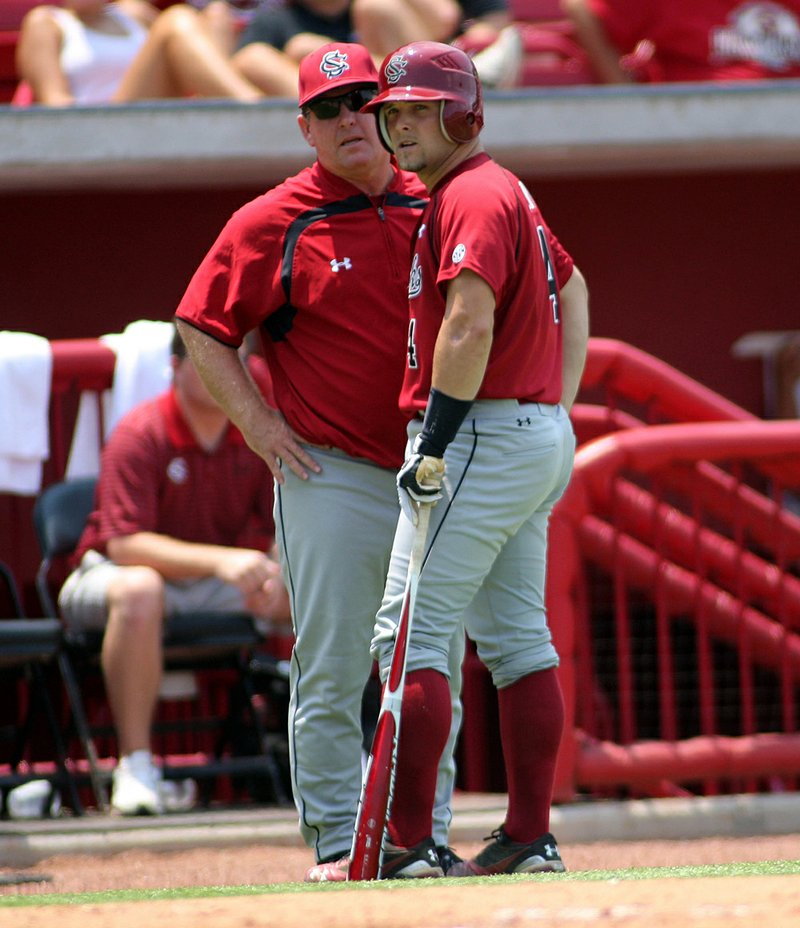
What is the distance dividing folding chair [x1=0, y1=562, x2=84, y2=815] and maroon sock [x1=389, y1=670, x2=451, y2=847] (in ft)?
7.22

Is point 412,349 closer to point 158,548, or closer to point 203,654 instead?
point 158,548

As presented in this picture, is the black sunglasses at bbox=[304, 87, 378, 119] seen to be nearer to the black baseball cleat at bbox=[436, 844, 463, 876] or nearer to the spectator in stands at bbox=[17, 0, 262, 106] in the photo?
the black baseball cleat at bbox=[436, 844, 463, 876]

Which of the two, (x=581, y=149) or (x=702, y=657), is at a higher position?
(x=581, y=149)

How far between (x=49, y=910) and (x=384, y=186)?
2117mm

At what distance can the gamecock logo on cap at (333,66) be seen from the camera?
164 inches

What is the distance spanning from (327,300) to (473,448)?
0.59 metres

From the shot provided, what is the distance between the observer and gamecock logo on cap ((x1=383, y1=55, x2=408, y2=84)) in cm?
391

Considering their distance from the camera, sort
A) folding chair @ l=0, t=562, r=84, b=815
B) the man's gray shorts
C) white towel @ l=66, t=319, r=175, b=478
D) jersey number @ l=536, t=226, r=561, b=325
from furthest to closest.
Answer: white towel @ l=66, t=319, r=175, b=478 < the man's gray shorts < folding chair @ l=0, t=562, r=84, b=815 < jersey number @ l=536, t=226, r=561, b=325

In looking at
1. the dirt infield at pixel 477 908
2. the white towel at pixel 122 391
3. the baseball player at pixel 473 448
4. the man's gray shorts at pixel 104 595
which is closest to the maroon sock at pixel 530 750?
the baseball player at pixel 473 448

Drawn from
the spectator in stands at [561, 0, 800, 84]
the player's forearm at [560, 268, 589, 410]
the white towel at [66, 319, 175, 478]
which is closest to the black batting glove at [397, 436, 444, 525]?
the player's forearm at [560, 268, 589, 410]

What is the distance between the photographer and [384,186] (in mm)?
4344

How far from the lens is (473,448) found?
3.88 meters

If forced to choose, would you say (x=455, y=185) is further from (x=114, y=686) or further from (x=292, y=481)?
(x=114, y=686)

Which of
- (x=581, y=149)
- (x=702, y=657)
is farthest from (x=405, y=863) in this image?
(x=581, y=149)
